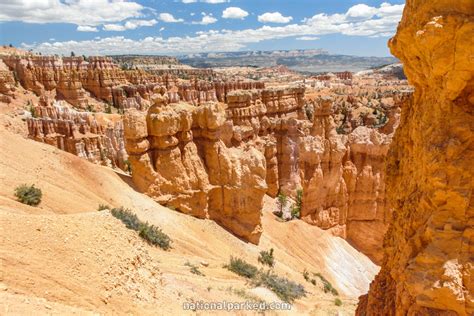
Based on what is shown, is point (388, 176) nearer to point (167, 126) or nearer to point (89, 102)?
point (167, 126)

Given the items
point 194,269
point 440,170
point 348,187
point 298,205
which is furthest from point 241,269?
point 348,187

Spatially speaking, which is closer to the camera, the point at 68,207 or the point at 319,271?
the point at 68,207

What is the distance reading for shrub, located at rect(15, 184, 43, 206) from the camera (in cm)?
1237

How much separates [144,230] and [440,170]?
10.4 m

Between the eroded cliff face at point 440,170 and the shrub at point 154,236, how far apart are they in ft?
29.9

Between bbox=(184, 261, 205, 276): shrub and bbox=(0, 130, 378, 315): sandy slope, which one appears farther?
bbox=(184, 261, 205, 276): shrub

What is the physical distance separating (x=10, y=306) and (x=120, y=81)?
6704cm

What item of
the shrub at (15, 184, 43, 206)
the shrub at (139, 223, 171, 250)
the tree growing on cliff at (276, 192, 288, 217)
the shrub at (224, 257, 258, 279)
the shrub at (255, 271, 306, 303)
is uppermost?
the shrub at (15, 184, 43, 206)

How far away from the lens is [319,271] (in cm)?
2194

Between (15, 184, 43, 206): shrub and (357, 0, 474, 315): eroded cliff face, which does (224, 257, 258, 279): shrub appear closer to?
(15, 184, 43, 206): shrub

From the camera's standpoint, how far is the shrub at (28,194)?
12367mm

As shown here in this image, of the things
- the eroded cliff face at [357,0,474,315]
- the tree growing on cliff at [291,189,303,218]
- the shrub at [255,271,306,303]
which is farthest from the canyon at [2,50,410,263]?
the eroded cliff face at [357,0,474,315]

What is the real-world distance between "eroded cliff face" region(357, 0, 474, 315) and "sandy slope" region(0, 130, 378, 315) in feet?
18.6

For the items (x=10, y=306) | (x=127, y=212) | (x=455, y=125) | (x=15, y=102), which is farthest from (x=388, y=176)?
(x=15, y=102)
